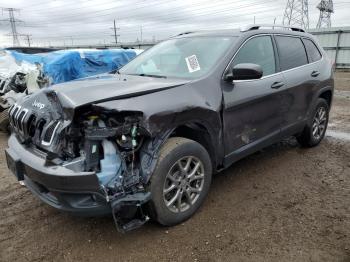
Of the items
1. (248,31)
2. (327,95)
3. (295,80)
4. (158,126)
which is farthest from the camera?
(327,95)

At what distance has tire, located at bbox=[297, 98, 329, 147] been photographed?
17.1ft

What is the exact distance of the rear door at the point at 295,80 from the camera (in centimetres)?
448

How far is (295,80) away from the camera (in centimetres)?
461

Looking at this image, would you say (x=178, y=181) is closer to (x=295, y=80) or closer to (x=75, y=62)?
(x=295, y=80)

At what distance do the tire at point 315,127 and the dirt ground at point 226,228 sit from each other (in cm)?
88

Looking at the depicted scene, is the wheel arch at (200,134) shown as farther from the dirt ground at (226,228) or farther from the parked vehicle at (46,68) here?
the parked vehicle at (46,68)

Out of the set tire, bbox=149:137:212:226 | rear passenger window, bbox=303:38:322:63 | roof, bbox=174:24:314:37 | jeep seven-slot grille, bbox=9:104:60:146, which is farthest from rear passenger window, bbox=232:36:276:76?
jeep seven-slot grille, bbox=9:104:60:146

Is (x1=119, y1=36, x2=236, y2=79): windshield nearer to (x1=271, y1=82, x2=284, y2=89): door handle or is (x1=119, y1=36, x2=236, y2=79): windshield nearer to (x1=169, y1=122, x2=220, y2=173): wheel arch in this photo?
(x1=169, y1=122, x2=220, y2=173): wheel arch

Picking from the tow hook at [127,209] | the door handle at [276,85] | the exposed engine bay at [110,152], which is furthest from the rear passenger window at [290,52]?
the tow hook at [127,209]

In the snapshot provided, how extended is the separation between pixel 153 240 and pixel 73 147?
110 cm

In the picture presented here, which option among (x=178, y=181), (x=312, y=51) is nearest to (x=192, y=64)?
(x=178, y=181)

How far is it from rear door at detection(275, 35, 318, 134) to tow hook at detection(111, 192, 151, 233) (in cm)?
240

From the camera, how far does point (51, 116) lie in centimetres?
307

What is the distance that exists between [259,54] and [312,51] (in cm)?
150
